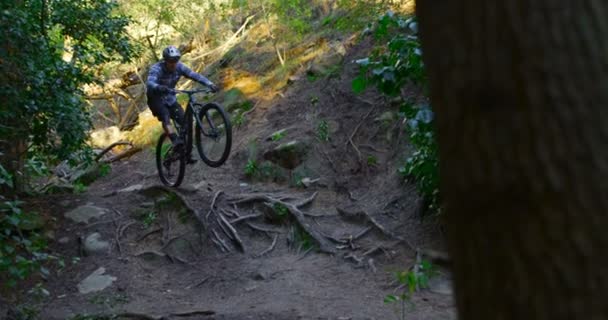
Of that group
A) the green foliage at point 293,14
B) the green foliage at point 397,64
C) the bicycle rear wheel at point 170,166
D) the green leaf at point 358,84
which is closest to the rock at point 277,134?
the bicycle rear wheel at point 170,166

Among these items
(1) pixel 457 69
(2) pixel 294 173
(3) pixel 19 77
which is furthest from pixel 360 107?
(1) pixel 457 69

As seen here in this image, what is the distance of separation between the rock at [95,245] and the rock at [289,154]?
10.2 feet

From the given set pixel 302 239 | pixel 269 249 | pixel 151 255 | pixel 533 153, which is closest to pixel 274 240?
pixel 269 249

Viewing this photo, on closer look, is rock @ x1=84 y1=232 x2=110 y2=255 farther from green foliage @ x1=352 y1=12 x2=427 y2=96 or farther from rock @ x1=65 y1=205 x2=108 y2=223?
green foliage @ x1=352 y1=12 x2=427 y2=96

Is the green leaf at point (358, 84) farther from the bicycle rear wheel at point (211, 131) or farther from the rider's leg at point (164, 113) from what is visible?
the rider's leg at point (164, 113)

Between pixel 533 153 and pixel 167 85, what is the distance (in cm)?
852

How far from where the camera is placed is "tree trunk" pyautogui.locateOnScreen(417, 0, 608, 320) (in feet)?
4.65

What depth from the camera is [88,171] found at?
14.1 meters

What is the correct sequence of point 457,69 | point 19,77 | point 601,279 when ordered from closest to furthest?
1. point 601,279
2. point 457,69
3. point 19,77

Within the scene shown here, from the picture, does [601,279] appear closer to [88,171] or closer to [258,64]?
[88,171]

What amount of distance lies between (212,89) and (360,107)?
3.56 meters

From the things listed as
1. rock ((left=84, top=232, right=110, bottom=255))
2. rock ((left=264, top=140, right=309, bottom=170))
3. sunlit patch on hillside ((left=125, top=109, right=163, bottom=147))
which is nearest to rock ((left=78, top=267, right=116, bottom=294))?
rock ((left=84, top=232, right=110, bottom=255))

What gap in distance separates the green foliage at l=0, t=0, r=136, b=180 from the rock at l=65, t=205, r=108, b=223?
774 mm

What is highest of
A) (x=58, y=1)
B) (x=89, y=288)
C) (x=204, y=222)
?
(x=58, y=1)
